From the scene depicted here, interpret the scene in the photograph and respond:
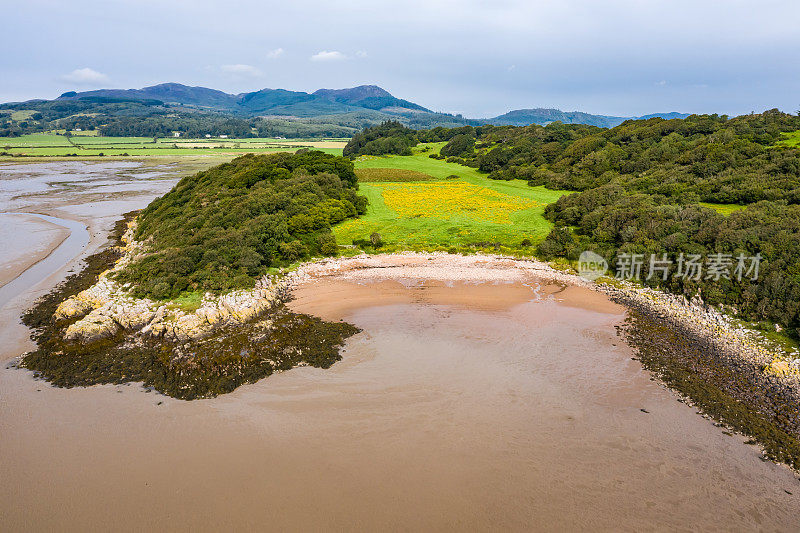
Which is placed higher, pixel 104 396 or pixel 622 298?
pixel 622 298

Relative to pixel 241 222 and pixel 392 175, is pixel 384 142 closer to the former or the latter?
pixel 392 175

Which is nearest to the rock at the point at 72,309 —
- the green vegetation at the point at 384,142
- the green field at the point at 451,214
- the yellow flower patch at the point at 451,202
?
the green field at the point at 451,214

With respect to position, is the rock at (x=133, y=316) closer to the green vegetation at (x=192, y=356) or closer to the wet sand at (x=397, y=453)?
the green vegetation at (x=192, y=356)

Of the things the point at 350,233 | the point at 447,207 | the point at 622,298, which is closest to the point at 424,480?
the point at 622,298

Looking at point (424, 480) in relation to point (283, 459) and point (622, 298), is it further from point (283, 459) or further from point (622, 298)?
point (622, 298)

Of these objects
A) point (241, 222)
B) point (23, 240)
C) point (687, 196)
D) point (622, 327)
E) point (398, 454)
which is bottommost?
point (398, 454)

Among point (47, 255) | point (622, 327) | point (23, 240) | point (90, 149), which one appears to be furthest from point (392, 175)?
point (90, 149)

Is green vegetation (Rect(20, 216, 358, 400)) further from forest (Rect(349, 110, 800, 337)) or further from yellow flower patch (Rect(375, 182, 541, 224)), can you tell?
yellow flower patch (Rect(375, 182, 541, 224))
